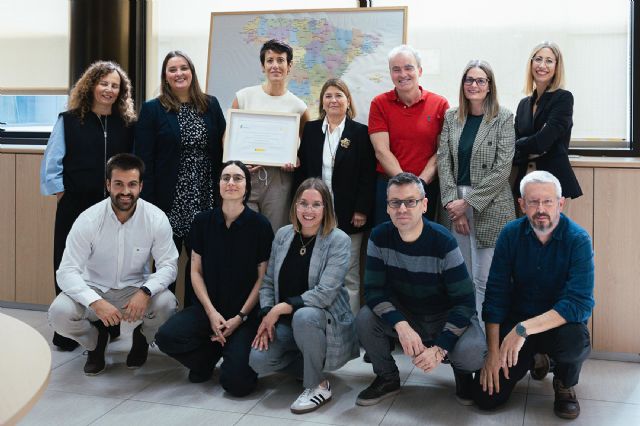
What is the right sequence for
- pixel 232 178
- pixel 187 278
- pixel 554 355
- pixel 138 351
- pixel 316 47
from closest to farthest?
pixel 554 355, pixel 232 178, pixel 138 351, pixel 187 278, pixel 316 47

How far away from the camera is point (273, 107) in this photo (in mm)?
3920

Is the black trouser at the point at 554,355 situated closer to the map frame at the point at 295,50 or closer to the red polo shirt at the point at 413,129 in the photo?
the red polo shirt at the point at 413,129

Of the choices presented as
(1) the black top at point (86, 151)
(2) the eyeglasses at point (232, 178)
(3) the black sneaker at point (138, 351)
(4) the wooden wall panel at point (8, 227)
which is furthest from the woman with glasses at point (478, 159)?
(4) the wooden wall panel at point (8, 227)

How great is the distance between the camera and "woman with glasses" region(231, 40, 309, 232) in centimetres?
380

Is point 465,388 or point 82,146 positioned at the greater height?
point 82,146

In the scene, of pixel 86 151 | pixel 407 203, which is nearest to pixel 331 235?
pixel 407 203

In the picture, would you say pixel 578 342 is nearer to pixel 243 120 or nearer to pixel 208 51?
pixel 243 120

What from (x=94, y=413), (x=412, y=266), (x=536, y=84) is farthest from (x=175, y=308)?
(x=536, y=84)

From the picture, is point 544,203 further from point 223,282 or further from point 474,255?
point 223,282

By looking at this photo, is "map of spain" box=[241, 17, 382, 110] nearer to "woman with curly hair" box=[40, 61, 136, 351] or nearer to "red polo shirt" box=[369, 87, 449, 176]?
"red polo shirt" box=[369, 87, 449, 176]

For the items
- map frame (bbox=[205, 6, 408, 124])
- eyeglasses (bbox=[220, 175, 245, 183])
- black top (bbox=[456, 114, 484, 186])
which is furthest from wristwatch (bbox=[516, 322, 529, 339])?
map frame (bbox=[205, 6, 408, 124])

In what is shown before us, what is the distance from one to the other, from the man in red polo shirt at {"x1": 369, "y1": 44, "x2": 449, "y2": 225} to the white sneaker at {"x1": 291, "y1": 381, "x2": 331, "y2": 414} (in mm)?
1122

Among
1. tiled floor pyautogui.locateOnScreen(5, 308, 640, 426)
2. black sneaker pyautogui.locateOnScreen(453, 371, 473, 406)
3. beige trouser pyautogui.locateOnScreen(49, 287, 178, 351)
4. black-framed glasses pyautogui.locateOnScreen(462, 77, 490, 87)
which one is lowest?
tiled floor pyautogui.locateOnScreen(5, 308, 640, 426)

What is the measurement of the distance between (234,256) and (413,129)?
3.65ft
